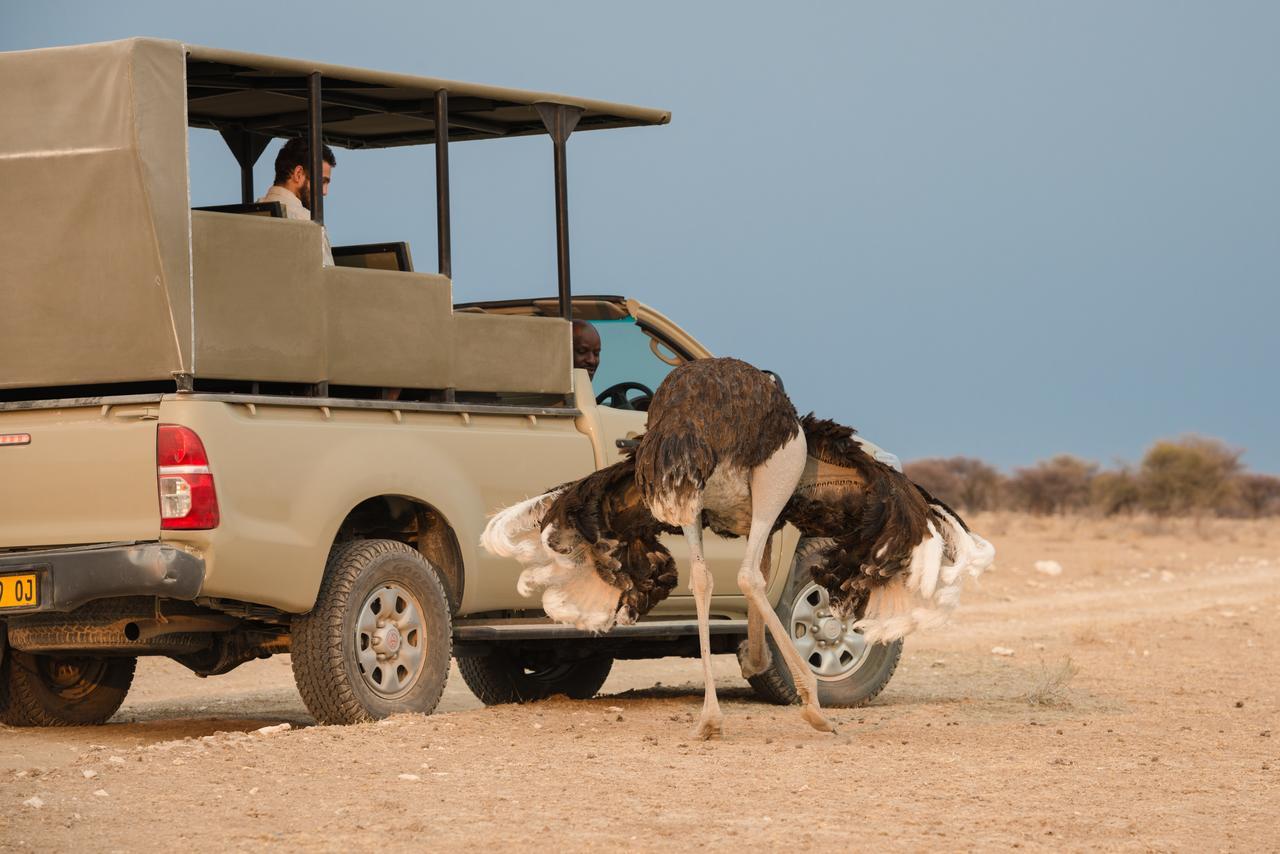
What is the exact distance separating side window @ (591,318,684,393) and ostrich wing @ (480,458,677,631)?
2.11 m

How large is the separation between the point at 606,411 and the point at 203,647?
2.47 metres

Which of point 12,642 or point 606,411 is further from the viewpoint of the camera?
point 606,411

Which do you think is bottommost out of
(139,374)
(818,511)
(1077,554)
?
(1077,554)

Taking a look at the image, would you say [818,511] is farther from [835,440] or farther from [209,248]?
[209,248]

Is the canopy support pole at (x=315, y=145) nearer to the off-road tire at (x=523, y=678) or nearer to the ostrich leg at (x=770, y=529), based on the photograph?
the ostrich leg at (x=770, y=529)

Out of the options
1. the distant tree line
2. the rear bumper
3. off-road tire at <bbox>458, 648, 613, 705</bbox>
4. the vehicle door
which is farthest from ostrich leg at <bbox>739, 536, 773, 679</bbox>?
the distant tree line

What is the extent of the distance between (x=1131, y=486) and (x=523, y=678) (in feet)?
138

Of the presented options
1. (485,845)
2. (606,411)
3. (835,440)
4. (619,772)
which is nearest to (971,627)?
(606,411)

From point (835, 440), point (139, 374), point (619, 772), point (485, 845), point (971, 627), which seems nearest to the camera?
point (485, 845)

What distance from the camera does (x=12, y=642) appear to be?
27.8ft

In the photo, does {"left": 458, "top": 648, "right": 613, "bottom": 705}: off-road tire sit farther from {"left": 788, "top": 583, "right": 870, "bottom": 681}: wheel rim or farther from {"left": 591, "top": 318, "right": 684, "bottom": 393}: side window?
{"left": 591, "top": 318, "right": 684, "bottom": 393}: side window

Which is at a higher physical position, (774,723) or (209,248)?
(209,248)

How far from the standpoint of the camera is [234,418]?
782 centimetres

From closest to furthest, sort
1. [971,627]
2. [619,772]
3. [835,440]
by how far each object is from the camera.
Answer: [619,772]
[835,440]
[971,627]
